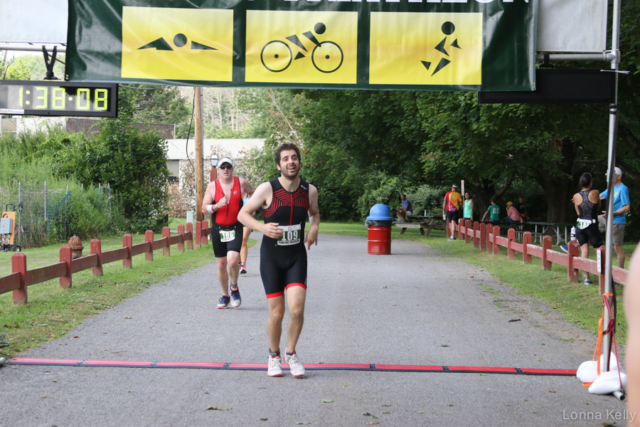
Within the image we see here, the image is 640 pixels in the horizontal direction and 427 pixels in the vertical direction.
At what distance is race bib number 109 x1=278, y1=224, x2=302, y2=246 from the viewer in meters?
5.87

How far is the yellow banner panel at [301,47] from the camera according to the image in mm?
6977

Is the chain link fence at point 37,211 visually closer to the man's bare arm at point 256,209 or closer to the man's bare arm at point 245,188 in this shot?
the man's bare arm at point 245,188

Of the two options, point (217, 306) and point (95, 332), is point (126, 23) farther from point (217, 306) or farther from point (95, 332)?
point (217, 306)

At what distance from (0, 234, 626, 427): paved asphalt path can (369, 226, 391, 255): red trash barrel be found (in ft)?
25.6

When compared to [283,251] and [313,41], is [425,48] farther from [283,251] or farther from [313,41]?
[283,251]

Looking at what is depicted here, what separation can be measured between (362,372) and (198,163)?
19.6 m

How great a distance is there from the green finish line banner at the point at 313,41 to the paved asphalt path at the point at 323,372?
2812 mm

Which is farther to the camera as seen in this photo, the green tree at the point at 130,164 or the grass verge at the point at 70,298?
the green tree at the point at 130,164

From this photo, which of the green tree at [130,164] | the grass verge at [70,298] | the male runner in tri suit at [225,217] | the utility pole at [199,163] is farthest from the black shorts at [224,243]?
the green tree at [130,164]

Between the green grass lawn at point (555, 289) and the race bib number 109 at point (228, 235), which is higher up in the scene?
the race bib number 109 at point (228, 235)

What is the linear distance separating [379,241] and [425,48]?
12353 mm

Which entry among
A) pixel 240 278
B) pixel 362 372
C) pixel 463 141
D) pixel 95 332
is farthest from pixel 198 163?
pixel 362 372

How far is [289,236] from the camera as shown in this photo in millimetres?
5891

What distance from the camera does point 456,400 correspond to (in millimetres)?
5203
